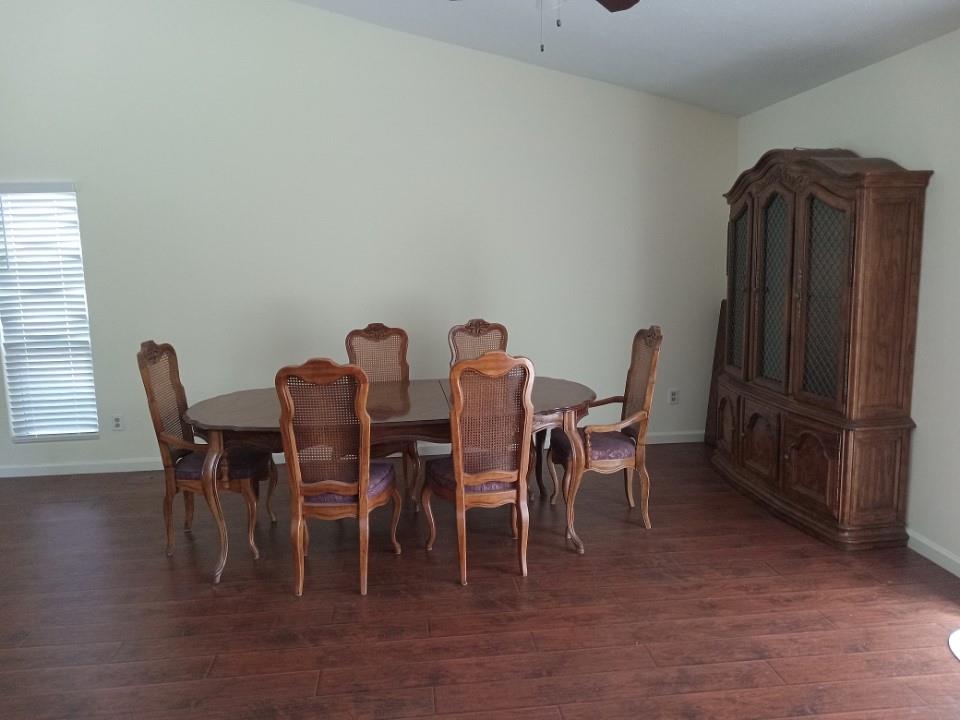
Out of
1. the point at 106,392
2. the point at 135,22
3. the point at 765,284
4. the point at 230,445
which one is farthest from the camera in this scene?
the point at 106,392

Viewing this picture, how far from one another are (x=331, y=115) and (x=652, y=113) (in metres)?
2.22

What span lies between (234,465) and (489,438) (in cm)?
121

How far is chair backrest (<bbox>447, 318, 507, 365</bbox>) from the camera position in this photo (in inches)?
166

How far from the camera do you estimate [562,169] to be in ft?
15.7

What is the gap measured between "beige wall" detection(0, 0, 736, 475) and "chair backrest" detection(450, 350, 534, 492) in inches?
76.7

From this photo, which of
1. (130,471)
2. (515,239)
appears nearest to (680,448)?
(515,239)

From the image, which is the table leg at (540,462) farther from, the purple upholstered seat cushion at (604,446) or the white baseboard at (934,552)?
the white baseboard at (934,552)

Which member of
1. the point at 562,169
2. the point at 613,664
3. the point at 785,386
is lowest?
the point at 613,664

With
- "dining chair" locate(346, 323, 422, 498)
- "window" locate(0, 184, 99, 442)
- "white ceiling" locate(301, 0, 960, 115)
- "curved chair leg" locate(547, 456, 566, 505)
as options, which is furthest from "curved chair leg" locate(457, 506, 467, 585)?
"window" locate(0, 184, 99, 442)

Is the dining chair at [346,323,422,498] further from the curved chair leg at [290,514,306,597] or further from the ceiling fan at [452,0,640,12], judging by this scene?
the ceiling fan at [452,0,640,12]

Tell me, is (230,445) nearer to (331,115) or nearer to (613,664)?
(613,664)

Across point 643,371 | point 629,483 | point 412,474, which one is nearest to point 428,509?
point 412,474

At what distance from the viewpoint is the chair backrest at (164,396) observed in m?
3.18

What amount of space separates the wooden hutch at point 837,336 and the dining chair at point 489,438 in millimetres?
1504
